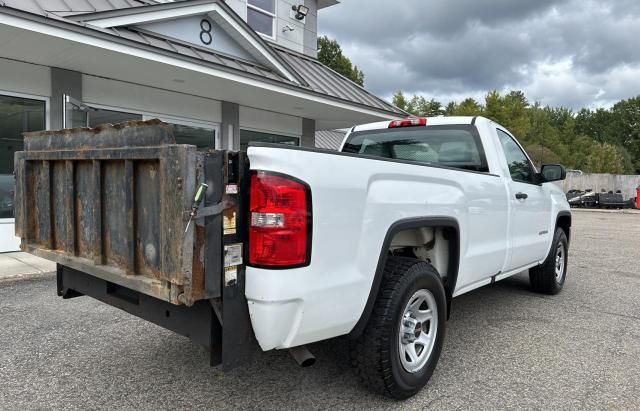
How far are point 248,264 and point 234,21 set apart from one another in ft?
29.4

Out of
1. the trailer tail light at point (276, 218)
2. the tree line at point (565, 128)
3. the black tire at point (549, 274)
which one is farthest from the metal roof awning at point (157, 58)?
the tree line at point (565, 128)

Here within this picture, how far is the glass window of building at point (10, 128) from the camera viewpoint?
782 cm

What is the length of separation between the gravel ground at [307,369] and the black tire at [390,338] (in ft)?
0.49

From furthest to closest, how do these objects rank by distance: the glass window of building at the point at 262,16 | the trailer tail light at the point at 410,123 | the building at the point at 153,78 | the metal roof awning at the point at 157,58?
1. the glass window of building at the point at 262,16
2. the building at the point at 153,78
3. the metal roof awning at the point at 157,58
4. the trailer tail light at the point at 410,123

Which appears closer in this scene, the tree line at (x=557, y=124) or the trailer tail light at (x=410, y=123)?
the trailer tail light at (x=410, y=123)

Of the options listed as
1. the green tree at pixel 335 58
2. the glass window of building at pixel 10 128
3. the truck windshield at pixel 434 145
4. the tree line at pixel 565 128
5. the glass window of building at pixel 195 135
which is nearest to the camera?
the truck windshield at pixel 434 145

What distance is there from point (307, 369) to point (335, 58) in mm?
40084

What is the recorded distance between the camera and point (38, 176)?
3.16m

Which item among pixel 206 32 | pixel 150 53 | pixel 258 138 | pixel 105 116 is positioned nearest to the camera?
pixel 150 53

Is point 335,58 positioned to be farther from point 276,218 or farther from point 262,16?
point 276,218

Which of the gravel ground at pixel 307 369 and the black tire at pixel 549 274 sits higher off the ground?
the black tire at pixel 549 274

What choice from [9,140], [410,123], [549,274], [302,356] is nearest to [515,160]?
[410,123]

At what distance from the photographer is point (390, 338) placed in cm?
272

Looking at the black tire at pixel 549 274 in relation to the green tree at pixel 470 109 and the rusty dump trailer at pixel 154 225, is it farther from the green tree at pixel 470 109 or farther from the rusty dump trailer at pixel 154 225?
the green tree at pixel 470 109
